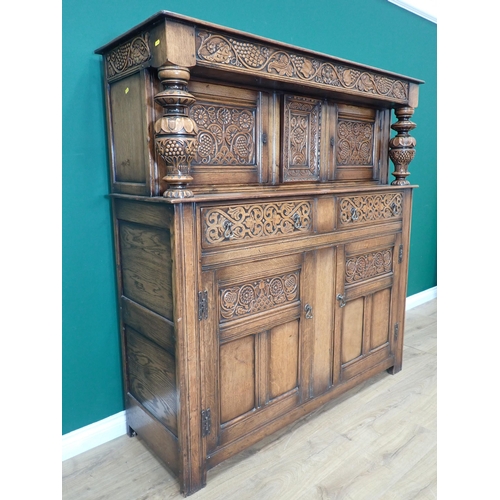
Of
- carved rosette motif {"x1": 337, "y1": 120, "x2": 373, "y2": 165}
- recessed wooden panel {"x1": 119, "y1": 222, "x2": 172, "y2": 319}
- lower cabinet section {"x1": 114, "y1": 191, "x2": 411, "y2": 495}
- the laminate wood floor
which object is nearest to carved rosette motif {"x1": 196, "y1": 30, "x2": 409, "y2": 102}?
carved rosette motif {"x1": 337, "y1": 120, "x2": 373, "y2": 165}

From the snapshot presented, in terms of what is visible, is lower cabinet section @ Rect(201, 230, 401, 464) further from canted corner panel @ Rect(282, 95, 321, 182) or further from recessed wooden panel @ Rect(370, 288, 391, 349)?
canted corner panel @ Rect(282, 95, 321, 182)

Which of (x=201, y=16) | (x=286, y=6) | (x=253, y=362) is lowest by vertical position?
(x=253, y=362)

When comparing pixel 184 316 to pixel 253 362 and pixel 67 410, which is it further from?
pixel 67 410

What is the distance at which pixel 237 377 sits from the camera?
1.74 metres

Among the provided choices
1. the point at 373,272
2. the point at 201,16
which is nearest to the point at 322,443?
→ the point at 373,272

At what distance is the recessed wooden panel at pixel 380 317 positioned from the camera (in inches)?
94.4

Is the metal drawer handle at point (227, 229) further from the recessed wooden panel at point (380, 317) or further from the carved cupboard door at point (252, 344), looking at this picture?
the recessed wooden panel at point (380, 317)

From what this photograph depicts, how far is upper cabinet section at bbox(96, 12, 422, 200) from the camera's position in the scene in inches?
55.4

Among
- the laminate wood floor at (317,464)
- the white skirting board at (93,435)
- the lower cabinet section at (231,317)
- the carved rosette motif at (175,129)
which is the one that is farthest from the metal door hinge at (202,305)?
the white skirting board at (93,435)

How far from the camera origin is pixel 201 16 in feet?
6.57

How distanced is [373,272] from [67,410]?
171 centimetres

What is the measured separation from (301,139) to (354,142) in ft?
1.43

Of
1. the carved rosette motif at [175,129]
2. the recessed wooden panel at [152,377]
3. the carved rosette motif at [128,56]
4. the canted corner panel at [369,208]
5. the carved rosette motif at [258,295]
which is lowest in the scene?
the recessed wooden panel at [152,377]

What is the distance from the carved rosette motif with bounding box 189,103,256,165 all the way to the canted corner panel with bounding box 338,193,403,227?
542mm
